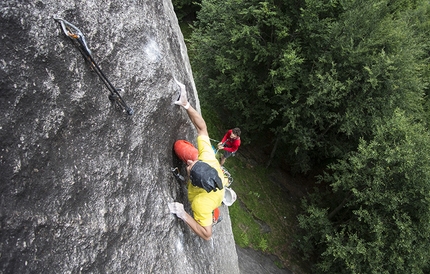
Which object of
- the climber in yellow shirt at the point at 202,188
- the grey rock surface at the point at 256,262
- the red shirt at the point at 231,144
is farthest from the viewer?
the grey rock surface at the point at 256,262

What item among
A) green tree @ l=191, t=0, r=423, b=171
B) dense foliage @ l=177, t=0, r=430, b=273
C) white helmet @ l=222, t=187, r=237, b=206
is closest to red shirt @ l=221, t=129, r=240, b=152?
white helmet @ l=222, t=187, r=237, b=206

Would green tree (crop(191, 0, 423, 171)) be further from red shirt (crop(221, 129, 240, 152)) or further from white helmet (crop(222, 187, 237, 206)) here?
white helmet (crop(222, 187, 237, 206))

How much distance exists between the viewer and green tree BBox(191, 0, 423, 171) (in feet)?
49.9

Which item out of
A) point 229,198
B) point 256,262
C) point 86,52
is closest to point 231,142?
point 229,198

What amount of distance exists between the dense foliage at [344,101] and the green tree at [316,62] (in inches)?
2.2

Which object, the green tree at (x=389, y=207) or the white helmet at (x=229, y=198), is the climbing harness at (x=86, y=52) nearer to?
the white helmet at (x=229, y=198)

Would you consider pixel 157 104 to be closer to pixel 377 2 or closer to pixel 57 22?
pixel 57 22

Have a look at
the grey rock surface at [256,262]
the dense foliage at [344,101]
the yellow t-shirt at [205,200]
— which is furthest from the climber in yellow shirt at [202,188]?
the dense foliage at [344,101]

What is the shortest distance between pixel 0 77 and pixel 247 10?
13.7 meters

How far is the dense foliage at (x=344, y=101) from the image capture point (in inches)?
534

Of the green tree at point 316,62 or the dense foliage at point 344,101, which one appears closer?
the dense foliage at point 344,101

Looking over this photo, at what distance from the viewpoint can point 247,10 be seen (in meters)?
15.3

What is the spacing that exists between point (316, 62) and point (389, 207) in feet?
24.4

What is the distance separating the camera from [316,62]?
1608 centimetres
